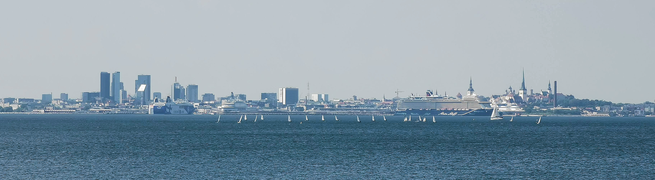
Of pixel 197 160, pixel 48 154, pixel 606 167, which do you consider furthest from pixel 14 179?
pixel 606 167

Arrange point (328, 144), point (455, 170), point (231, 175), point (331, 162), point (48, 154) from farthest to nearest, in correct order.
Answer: point (328, 144) → point (48, 154) → point (331, 162) → point (455, 170) → point (231, 175)

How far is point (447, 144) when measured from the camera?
9362 cm

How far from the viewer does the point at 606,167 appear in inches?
2518

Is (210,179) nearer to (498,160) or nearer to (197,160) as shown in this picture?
(197,160)

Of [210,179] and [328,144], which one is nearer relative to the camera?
[210,179]

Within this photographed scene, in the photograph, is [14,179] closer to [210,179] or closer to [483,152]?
[210,179]

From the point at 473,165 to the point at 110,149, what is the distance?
36.4m

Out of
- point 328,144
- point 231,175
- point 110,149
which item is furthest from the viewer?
point 328,144

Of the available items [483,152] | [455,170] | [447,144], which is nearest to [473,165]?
[455,170]

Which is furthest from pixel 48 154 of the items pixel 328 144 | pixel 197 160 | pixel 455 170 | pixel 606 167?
pixel 606 167

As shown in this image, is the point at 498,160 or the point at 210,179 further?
the point at 498,160

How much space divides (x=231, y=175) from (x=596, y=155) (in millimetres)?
35977

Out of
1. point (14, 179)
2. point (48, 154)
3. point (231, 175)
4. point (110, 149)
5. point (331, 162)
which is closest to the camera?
point (14, 179)

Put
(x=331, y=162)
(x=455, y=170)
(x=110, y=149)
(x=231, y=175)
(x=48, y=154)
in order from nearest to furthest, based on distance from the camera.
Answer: (x=231, y=175) < (x=455, y=170) < (x=331, y=162) < (x=48, y=154) < (x=110, y=149)
